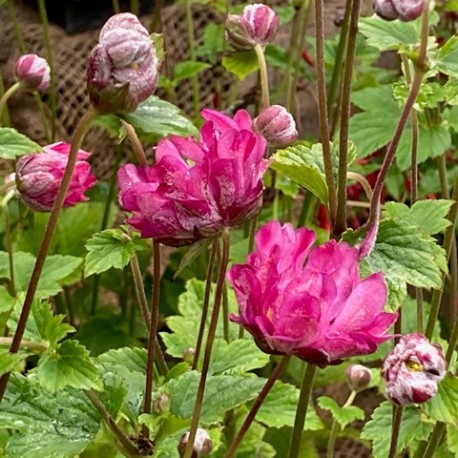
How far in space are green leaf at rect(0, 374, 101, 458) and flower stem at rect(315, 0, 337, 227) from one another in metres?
0.26

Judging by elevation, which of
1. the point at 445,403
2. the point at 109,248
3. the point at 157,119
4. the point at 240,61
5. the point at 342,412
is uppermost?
the point at 157,119

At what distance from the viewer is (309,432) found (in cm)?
153

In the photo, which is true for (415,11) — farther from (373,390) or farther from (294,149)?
(373,390)

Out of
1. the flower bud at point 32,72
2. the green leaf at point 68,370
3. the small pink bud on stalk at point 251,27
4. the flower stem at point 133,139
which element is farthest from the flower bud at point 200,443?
the flower bud at point 32,72

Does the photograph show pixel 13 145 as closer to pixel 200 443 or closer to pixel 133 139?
pixel 133 139

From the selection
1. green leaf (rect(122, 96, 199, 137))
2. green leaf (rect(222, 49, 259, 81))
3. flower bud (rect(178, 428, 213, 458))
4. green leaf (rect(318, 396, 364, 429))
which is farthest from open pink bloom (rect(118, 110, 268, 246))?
green leaf (rect(318, 396, 364, 429))

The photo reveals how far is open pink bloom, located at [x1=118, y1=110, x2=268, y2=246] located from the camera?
648mm

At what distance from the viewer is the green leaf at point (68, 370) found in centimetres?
69

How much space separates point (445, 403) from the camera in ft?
2.84

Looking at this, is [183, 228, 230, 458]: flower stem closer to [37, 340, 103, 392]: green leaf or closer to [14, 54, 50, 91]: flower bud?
[37, 340, 103, 392]: green leaf

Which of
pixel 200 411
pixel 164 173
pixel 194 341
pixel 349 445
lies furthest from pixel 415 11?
pixel 349 445

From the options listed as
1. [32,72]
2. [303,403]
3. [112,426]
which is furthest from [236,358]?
[32,72]

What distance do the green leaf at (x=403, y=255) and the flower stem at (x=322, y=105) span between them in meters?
0.05

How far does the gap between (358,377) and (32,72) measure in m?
0.57
